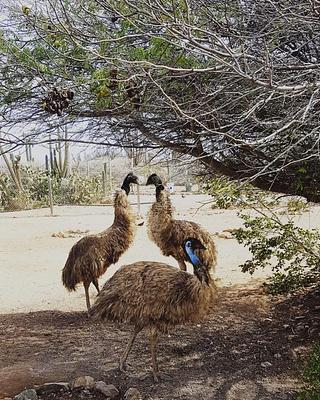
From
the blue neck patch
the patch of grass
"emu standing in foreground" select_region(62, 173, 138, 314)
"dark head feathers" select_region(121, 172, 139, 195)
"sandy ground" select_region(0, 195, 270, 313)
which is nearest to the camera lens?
the patch of grass

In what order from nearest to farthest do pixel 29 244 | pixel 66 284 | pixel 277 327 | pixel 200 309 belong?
pixel 200 309, pixel 277 327, pixel 66 284, pixel 29 244

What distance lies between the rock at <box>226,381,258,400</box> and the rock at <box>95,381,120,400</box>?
932mm

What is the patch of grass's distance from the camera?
398 centimetres

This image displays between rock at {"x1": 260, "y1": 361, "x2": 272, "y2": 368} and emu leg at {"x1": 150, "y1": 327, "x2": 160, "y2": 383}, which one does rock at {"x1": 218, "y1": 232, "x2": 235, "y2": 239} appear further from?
emu leg at {"x1": 150, "y1": 327, "x2": 160, "y2": 383}

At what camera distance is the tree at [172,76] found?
3529mm

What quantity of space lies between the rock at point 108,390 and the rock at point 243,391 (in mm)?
932

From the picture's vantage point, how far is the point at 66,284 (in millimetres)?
6738

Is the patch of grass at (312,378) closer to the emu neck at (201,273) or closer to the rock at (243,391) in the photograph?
the rock at (243,391)

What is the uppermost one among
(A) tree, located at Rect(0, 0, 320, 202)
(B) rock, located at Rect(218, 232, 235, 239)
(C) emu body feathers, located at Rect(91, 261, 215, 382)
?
(A) tree, located at Rect(0, 0, 320, 202)

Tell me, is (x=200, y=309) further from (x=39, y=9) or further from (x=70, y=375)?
(x=39, y=9)

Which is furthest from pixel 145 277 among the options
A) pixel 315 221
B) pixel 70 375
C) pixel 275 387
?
pixel 315 221

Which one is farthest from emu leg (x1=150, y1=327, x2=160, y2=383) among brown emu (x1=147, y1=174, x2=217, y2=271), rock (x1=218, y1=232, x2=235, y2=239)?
rock (x1=218, y1=232, x2=235, y2=239)

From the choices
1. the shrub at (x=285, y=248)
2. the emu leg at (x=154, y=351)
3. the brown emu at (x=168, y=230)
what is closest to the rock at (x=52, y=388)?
the emu leg at (x=154, y=351)

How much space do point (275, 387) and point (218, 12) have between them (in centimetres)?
316
